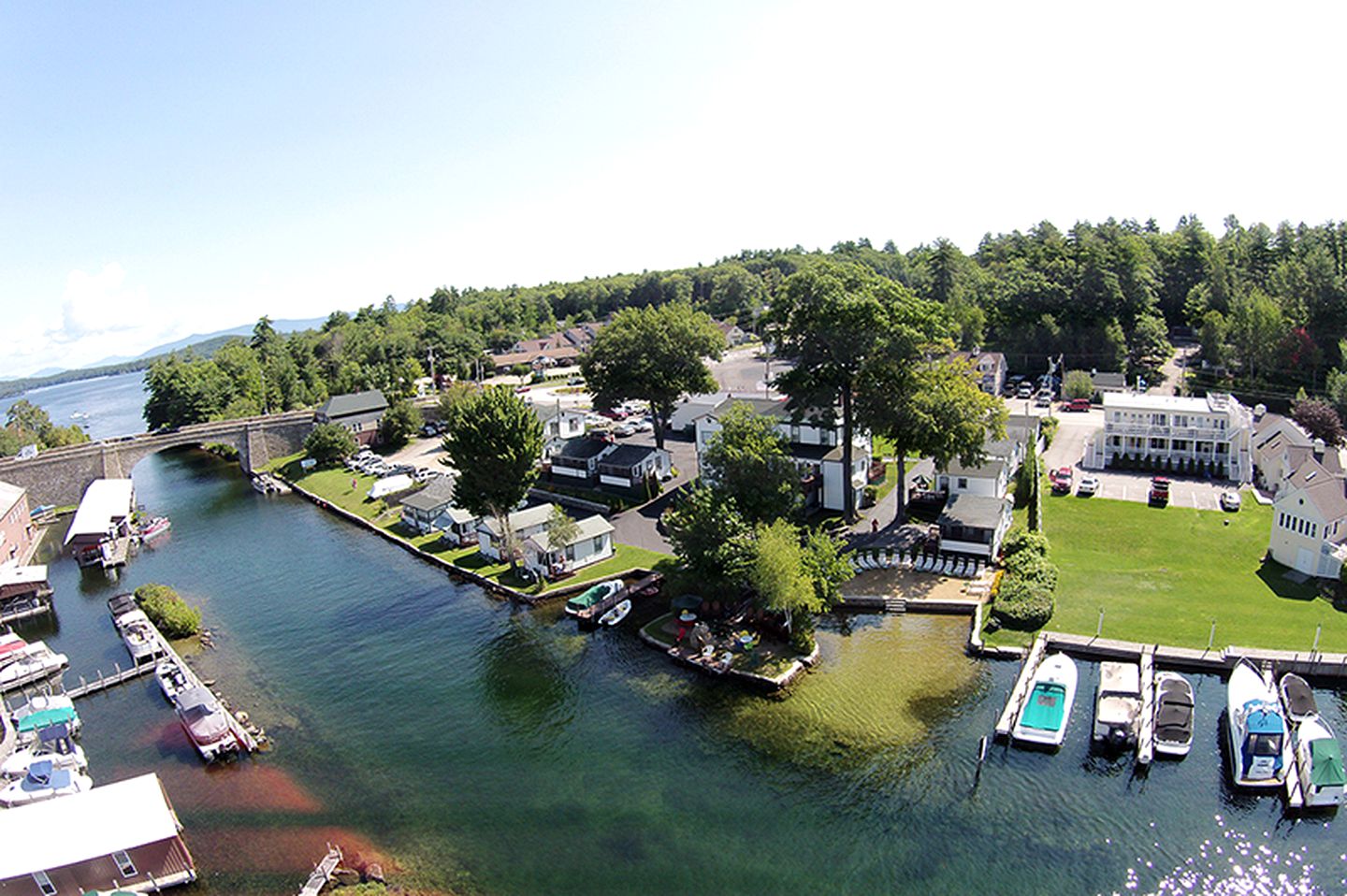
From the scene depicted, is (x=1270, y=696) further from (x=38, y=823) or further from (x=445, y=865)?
(x=38, y=823)

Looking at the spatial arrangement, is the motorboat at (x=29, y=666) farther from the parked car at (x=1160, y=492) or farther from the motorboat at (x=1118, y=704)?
the parked car at (x=1160, y=492)

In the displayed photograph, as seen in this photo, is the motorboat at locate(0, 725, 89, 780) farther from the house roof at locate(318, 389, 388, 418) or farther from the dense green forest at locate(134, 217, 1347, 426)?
the dense green forest at locate(134, 217, 1347, 426)

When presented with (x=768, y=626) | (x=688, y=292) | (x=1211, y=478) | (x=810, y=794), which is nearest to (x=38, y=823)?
(x=810, y=794)

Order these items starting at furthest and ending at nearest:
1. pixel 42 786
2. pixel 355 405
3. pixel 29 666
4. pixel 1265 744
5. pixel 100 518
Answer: pixel 355 405 → pixel 100 518 → pixel 29 666 → pixel 42 786 → pixel 1265 744

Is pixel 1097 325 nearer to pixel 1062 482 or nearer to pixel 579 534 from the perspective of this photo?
pixel 1062 482

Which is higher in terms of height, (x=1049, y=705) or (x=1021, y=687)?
(x=1049, y=705)

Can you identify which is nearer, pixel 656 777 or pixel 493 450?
pixel 656 777

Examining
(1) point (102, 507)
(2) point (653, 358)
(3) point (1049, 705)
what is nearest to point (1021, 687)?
(3) point (1049, 705)
